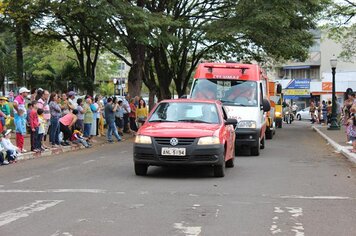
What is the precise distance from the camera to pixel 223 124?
11641 millimetres

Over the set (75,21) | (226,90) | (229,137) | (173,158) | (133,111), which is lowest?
(173,158)

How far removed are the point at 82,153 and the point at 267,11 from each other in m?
13.1

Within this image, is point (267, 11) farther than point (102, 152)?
Yes

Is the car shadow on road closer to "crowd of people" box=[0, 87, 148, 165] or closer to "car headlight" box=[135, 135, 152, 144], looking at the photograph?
"car headlight" box=[135, 135, 152, 144]

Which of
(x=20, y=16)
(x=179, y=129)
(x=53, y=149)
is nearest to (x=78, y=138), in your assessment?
(x=53, y=149)

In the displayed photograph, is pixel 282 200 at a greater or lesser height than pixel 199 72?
lesser

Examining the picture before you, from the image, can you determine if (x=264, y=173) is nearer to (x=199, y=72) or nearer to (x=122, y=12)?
(x=199, y=72)

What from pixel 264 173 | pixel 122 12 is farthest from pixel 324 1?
pixel 264 173

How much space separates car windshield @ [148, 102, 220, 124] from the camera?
11.6 meters

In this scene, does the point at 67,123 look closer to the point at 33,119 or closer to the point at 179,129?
the point at 33,119

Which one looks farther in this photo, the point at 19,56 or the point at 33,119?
the point at 19,56

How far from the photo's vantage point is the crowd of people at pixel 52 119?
15.0 m

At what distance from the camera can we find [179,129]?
10.8 m

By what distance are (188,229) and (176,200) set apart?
1.91 m
